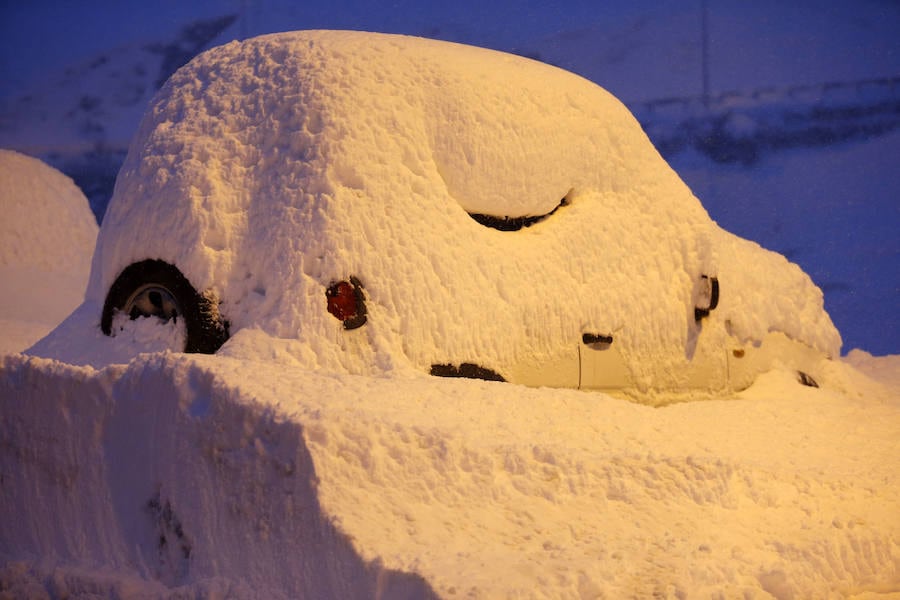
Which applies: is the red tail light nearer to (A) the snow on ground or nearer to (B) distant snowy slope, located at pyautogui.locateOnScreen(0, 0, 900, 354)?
(A) the snow on ground

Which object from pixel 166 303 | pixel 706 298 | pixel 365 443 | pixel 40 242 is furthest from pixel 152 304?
pixel 40 242

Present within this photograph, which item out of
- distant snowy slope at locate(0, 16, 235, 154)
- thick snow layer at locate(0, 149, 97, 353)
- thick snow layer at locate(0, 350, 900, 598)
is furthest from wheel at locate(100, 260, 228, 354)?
distant snowy slope at locate(0, 16, 235, 154)

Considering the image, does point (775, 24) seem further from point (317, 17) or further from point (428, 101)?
point (428, 101)

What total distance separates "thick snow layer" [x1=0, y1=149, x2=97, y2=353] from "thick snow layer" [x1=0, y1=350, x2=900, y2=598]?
758 centimetres

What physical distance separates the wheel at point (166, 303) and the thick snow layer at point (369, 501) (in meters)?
0.80

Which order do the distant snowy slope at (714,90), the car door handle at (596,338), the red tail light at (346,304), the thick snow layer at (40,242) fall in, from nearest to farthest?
the red tail light at (346,304), the car door handle at (596,338), the thick snow layer at (40,242), the distant snowy slope at (714,90)

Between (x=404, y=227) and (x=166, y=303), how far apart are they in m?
1.03

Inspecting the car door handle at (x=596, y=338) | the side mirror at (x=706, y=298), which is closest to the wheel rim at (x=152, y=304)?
the car door handle at (x=596, y=338)

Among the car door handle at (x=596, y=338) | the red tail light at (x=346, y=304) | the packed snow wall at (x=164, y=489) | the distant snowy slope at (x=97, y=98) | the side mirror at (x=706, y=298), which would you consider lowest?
the packed snow wall at (x=164, y=489)

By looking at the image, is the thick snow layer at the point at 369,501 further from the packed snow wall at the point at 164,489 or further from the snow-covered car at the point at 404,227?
the snow-covered car at the point at 404,227

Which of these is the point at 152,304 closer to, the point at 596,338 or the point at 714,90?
the point at 596,338

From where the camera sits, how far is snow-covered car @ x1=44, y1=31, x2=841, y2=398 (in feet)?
13.5

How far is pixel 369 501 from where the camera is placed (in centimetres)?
276

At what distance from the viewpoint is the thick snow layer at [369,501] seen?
2660 mm
